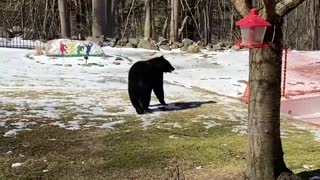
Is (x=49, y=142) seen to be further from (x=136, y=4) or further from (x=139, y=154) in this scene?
(x=136, y=4)

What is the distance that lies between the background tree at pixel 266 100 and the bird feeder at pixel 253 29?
23cm

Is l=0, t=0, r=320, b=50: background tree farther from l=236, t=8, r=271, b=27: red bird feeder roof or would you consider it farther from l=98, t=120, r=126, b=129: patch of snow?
l=236, t=8, r=271, b=27: red bird feeder roof

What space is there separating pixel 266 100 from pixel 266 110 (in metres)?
0.09

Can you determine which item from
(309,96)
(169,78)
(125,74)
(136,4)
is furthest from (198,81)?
(136,4)

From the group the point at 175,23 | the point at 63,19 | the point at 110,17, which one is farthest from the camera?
the point at 110,17

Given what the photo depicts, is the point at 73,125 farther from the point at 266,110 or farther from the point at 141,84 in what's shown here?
the point at 266,110

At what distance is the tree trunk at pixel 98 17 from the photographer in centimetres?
2530

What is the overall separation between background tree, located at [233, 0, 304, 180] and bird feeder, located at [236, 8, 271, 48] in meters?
0.23

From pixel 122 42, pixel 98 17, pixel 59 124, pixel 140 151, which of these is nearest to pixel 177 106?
pixel 59 124

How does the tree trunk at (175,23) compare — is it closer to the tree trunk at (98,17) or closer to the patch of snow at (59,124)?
the tree trunk at (98,17)

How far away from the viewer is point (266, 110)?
457 centimetres

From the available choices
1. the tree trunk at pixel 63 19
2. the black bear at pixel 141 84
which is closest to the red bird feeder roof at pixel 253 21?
the black bear at pixel 141 84

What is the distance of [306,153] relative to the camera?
655 centimetres

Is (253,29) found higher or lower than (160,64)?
higher
